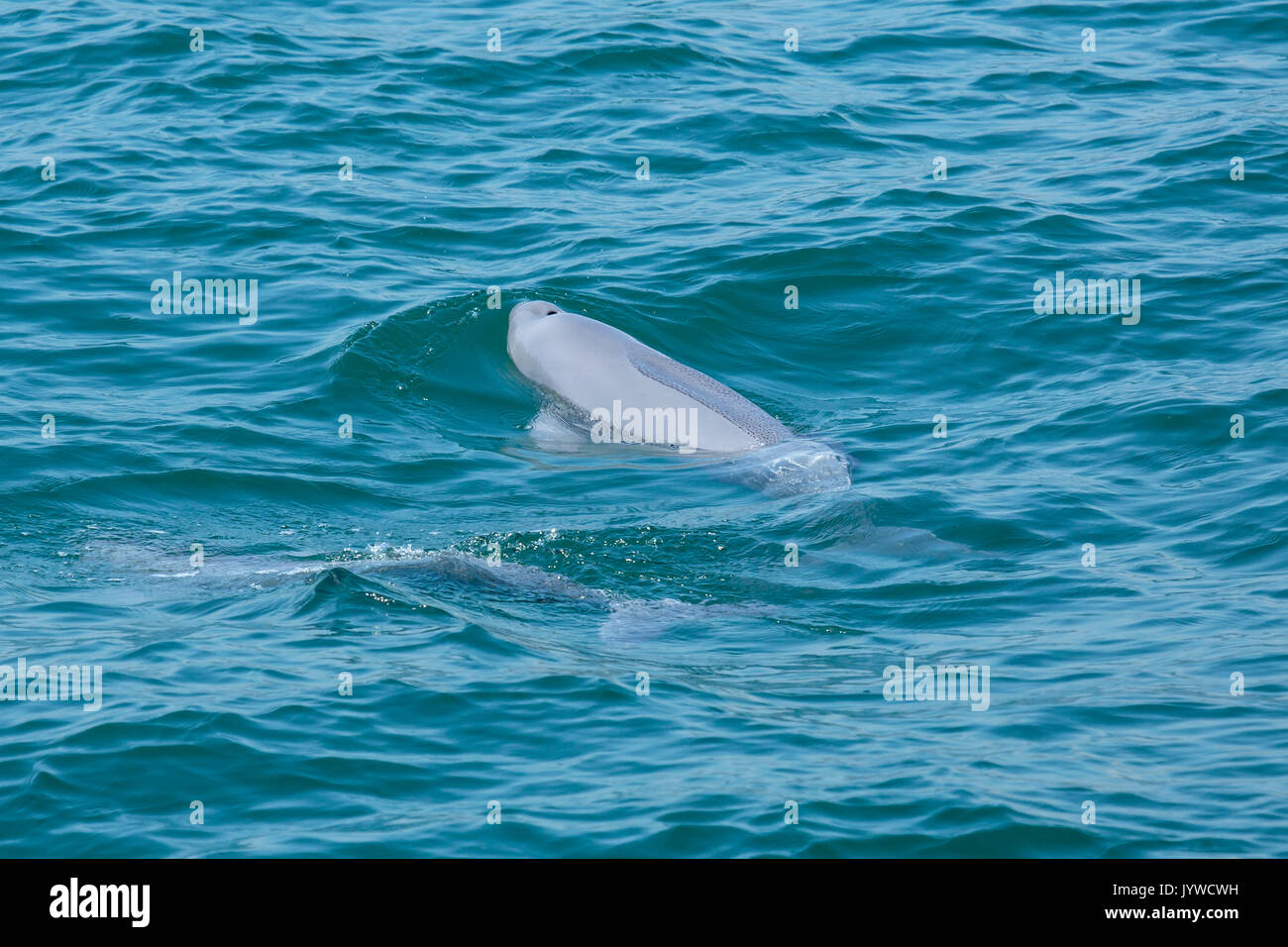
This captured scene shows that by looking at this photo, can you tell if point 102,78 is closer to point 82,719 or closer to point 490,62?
point 490,62

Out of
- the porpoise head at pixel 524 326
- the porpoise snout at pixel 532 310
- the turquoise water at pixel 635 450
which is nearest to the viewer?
the turquoise water at pixel 635 450

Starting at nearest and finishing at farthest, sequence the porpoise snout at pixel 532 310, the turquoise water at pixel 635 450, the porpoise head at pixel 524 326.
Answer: the turquoise water at pixel 635 450 < the porpoise head at pixel 524 326 < the porpoise snout at pixel 532 310

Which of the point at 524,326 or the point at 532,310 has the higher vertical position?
the point at 532,310

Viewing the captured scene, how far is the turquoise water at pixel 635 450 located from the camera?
10.1 metres

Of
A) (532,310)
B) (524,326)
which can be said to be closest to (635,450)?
(524,326)

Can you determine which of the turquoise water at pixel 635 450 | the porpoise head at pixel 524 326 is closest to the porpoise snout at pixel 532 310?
the porpoise head at pixel 524 326

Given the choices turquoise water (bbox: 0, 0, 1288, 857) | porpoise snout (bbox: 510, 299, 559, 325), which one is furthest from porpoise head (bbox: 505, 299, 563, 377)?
turquoise water (bbox: 0, 0, 1288, 857)

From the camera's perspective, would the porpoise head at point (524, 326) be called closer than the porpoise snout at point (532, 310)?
Yes

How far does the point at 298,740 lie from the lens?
10492mm

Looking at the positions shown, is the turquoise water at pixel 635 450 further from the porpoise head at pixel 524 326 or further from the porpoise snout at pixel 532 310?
the porpoise snout at pixel 532 310

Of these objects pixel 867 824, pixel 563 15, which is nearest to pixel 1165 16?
pixel 563 15

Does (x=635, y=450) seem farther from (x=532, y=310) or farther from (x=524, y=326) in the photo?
(x=532, y=310)

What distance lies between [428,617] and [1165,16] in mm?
20660

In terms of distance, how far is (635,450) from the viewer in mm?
16141
